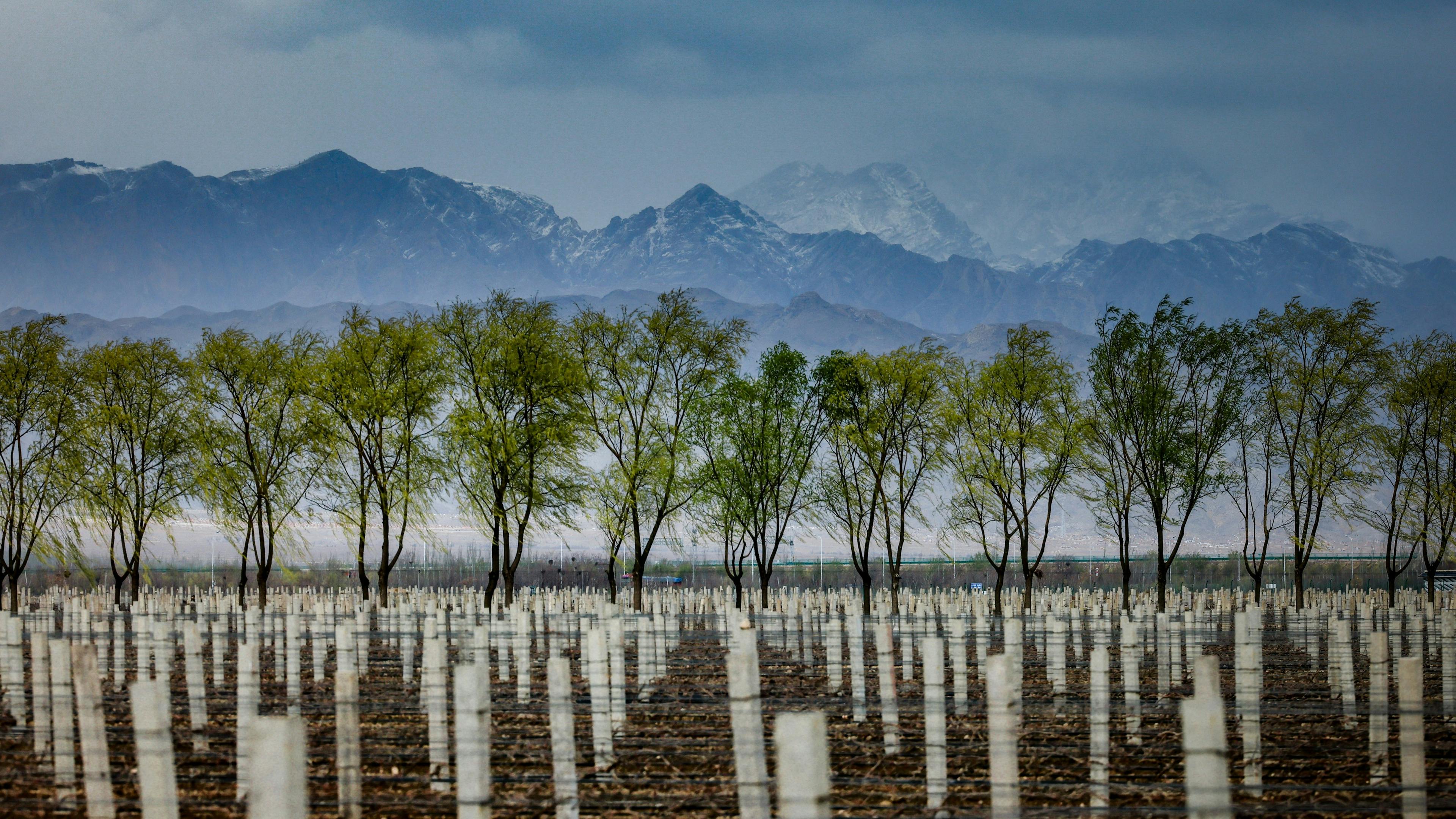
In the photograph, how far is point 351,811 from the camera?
6.31 meters

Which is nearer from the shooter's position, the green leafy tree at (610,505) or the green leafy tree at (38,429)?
the green leafy tree at (38,429)

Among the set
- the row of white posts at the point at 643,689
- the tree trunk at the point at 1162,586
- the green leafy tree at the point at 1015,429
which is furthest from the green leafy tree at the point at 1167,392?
the row of white posts at the point at 643,689

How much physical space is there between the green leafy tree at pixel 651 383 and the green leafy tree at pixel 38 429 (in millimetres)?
15757

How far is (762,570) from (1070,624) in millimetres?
14458

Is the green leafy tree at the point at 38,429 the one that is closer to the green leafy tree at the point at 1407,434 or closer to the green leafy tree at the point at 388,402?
the green leafy tree at the point at 388,402

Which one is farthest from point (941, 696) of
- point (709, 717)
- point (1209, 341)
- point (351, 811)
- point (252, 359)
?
point (1209, 341)

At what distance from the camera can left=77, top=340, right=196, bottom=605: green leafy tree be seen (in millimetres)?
34844

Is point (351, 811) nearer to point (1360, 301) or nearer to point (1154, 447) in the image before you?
point (1154, 447)

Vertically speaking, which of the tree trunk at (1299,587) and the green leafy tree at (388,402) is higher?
the green leafy tree at (388,402)

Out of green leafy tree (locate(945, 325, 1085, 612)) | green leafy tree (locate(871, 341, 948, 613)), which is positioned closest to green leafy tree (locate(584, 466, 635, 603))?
green leafy tree (locate(871, 341, 948, 613))

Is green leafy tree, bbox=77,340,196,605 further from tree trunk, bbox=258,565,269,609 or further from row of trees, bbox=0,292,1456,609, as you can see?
tree trunk, bbox=258,565,269,609

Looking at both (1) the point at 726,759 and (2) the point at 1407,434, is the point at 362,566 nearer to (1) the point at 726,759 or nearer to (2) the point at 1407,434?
(1) the point at 726,759

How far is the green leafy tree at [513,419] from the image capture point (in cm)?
3306

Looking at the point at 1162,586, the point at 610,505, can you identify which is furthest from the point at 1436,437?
the point at 610,505
